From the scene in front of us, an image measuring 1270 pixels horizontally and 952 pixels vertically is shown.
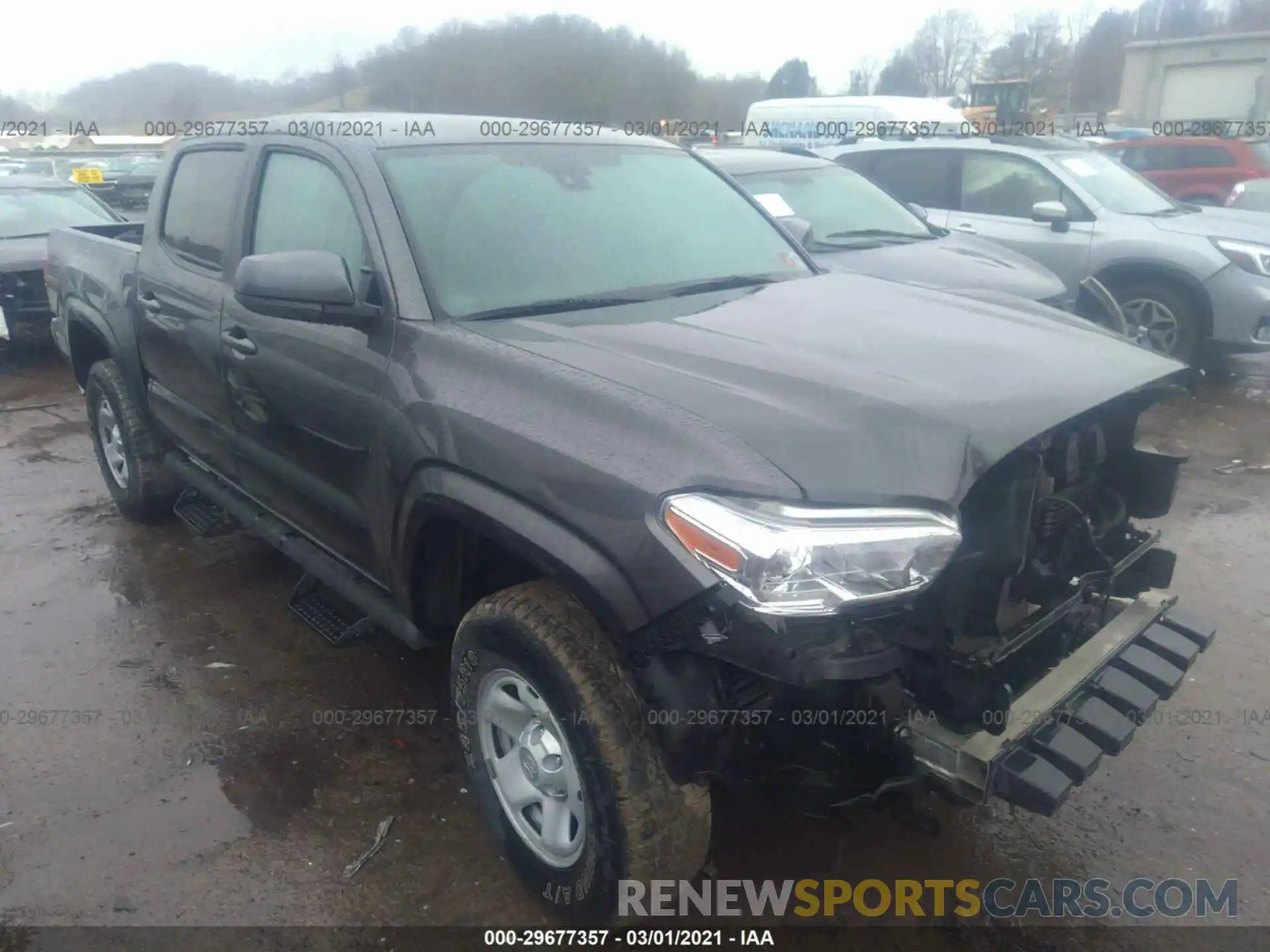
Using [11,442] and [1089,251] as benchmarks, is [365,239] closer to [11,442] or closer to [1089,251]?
[11,442]

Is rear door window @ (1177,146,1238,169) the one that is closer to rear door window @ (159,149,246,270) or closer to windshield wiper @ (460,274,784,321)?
windshield wiper @ (460,274,784,321)

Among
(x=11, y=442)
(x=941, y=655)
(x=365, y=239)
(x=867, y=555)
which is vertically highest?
(x=365, y=239)

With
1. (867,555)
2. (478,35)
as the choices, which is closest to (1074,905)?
(867,555)

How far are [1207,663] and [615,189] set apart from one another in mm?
2730

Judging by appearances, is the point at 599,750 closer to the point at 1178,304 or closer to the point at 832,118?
the point at 1178,304

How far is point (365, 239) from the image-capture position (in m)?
2.85

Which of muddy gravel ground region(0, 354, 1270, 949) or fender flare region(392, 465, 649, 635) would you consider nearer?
fender flare region(392, 465, 649, 635)

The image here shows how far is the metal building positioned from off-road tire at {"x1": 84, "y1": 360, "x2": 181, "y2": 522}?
34400mm

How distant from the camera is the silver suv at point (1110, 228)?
724 cm

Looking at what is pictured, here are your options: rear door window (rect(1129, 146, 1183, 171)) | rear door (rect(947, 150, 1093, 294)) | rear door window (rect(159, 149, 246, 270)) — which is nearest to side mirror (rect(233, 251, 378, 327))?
rear door window (rect(159, 149, 246, 270))

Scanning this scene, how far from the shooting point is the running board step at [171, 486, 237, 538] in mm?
4363

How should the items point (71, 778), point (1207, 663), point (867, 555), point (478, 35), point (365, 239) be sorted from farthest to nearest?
1. point (478, 35)
2. point (1207, 663)
3. point (71, 778)
4. point (365, 239)
5. point (867, 555)

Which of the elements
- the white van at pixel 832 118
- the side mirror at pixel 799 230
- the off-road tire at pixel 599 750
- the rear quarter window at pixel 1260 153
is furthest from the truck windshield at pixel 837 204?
the rear quarter window at pixel 1260 153

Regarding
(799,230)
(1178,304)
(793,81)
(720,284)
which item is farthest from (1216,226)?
(793,81)
